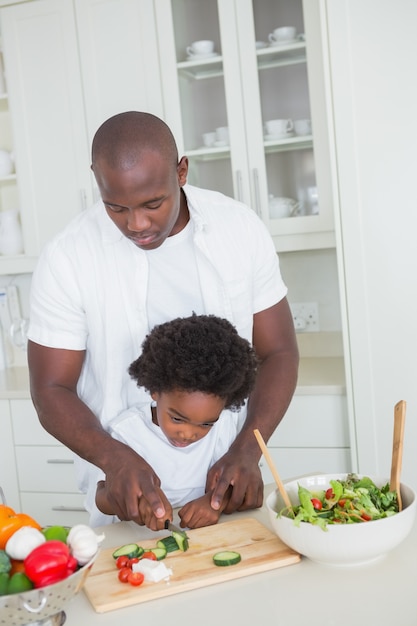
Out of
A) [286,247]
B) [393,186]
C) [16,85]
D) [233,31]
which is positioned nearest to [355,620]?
[393,186]

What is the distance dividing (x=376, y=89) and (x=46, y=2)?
1.34 m

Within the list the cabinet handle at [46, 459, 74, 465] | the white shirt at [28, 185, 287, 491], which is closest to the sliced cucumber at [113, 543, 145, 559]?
the white shirt at [28, 185, 287, 491]

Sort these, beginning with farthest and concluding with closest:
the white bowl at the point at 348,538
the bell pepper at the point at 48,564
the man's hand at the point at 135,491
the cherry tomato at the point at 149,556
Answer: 1. the man's hand at the point at 135,491
2. the cherry tomato at the point at 149,556
3. the white bowl at the point at 348,538
4. the bell pepper at the point at 48,564

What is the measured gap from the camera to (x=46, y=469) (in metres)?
2.87

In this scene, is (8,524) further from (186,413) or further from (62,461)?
(62,461)

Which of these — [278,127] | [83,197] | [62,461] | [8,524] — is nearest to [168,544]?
[8,524]

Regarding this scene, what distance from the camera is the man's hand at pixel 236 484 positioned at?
1.40 metres

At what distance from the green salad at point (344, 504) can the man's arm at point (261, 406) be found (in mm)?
185

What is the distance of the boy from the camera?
4.53 feet

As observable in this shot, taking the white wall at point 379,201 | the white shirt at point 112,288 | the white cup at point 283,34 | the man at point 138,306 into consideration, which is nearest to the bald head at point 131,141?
the man at point 138,306

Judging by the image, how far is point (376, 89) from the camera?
2248mm

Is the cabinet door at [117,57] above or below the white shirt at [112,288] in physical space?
above

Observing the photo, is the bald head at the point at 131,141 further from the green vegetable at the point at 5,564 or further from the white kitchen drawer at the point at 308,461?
the white kitchen drawer at the point at 308,461

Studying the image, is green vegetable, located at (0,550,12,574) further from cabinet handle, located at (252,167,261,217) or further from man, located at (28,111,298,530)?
cabinet handle, located at (252,167,261,217)
